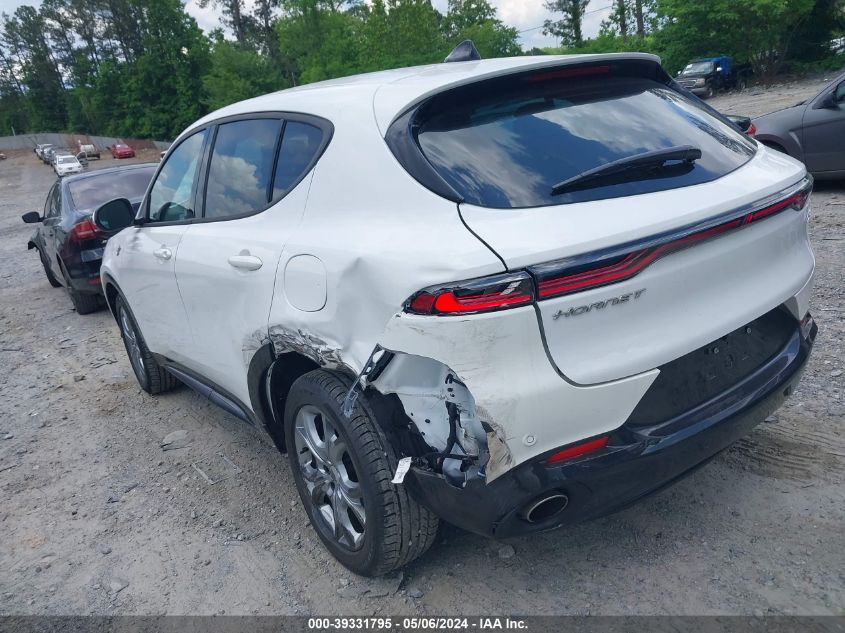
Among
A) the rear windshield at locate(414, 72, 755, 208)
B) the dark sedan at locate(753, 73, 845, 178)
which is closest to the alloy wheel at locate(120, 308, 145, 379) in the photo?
the rear windshield at locate(414, 72, 755, 208)

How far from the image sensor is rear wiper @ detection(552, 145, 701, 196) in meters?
2.22

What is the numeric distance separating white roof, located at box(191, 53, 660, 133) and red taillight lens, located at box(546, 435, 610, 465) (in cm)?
127

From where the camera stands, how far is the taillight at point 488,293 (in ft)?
6.52

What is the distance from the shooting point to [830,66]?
32.0 metres

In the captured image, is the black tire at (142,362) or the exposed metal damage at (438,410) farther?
the black tire at (142,362)

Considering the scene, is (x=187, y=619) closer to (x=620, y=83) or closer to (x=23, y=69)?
(x=620, y=83)

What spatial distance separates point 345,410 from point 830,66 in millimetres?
37246

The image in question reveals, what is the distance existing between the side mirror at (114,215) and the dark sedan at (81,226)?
311 cm

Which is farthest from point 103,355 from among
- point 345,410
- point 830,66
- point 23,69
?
point 23,69

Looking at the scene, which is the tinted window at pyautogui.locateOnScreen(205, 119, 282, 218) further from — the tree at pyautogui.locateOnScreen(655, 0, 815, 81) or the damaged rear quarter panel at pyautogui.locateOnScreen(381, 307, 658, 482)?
the tree at pyautogui.locateOnScreen(655, 0, 815, 81)

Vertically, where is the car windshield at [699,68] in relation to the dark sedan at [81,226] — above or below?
below

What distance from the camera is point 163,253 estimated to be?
3.77 m

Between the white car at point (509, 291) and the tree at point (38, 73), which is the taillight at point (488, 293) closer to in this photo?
the white car at point (509, 291)

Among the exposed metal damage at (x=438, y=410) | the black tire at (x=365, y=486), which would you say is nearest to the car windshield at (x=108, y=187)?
the black tire at (x=365, y=486)
